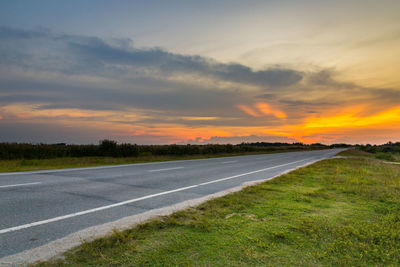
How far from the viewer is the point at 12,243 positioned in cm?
414

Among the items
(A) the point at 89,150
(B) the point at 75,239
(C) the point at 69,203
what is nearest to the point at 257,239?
(B) the point at 75,239

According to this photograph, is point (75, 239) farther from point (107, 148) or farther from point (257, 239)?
point (107, 148)

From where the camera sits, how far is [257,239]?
418cm

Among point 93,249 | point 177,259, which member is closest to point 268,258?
point 177,259

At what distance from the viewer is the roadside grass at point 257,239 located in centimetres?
351

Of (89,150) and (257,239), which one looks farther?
(89,150)

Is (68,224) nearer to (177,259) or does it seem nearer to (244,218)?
(177,259)

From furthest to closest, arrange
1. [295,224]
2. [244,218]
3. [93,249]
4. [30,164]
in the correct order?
[30,164]
[244,218]
[295,224]
[93,249]

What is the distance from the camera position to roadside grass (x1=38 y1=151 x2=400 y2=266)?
351 cm

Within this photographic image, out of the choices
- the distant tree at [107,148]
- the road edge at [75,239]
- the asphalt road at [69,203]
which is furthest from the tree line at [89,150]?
the road edge at [75,239]

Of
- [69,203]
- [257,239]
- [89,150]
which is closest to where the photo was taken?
[257,239]

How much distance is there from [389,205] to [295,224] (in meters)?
3.68

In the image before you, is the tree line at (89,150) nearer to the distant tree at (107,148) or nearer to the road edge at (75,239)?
the distant tree at (107,148)

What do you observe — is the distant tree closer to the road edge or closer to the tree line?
the tree line
